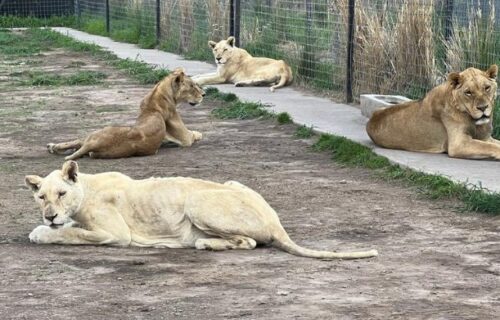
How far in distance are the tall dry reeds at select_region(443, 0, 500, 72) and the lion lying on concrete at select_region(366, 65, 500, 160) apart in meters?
1.72

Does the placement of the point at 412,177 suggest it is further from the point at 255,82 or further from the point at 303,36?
the point at 303,36

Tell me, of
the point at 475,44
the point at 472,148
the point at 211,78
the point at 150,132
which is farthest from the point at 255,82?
the point at 472,148

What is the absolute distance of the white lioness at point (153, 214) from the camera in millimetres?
7230

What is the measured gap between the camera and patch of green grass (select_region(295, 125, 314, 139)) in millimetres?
12055

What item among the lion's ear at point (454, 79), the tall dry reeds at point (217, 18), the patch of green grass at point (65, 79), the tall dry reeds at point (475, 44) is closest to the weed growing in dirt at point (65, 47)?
the patch of green grass at point (65, 79)

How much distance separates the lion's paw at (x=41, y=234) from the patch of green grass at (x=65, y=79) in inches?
391

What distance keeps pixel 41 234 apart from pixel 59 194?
0.35 m

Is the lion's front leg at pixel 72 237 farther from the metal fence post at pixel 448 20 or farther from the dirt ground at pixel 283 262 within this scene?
the metal fence post at pixel 448 20

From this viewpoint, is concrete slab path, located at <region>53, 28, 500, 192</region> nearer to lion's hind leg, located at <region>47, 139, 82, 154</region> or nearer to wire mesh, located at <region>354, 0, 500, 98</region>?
wire mesh, located at <region>354, 0, 500, 98</region>

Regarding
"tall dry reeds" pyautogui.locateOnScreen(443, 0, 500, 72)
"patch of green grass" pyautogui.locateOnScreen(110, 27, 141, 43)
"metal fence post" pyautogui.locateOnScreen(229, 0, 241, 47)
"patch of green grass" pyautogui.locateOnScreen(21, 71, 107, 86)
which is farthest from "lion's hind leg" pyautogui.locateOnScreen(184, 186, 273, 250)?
"patch of green grass" pyautogui.locateOnScreen(110, 27, 141, 43)

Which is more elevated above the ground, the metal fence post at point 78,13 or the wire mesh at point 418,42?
the wire mesh at point 418,42

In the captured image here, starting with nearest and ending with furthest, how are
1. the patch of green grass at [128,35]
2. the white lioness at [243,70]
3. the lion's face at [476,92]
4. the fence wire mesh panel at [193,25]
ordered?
the lion's face at [476,92]
the white lioness at [243,70]
the fence wire mesh panel at [193,25]
the patch of green grass at [128,35]

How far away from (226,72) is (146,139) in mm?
5806

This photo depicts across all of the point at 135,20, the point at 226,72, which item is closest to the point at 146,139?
the point at 226,72
